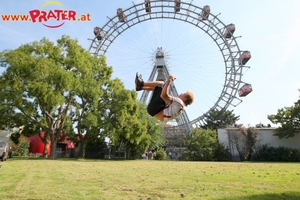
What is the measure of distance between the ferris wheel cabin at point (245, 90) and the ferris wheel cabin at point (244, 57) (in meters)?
3.11

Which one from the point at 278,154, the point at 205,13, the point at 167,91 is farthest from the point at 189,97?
the point at 205,13

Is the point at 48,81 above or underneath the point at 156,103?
above

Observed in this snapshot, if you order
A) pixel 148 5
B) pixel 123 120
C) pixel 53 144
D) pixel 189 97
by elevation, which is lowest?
pixel 53 144

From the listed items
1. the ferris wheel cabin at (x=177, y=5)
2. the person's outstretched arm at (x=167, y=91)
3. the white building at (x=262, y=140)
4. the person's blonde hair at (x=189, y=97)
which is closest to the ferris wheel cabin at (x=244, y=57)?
the white building at (x=262, y=140)

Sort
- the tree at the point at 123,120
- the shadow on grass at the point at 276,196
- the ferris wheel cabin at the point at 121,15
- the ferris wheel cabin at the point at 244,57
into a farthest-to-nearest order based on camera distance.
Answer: the ferris wheel cabin at the point at 121,15, the ferris wheel cabin at the point at 244,57, the tree at the point at 123,120, the shadow on grass at the point at 276,196

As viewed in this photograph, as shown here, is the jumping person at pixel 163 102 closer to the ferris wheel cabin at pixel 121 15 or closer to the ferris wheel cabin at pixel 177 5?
the ferris wheel cabin at pixel 177 5

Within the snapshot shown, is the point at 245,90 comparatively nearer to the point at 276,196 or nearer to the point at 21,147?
the point at 276,196

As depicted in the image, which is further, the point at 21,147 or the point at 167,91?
the point at 21,147

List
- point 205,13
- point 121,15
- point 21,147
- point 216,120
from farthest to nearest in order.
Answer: point 216,120
point 121,15
point 205,13
point 21,147

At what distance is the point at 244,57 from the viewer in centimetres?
3059

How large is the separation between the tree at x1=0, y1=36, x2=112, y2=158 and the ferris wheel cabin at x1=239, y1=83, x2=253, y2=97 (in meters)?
18.2

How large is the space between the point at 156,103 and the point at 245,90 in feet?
91.3

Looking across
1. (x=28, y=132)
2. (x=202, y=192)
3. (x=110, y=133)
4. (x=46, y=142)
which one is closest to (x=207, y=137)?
(x=110, y=133)

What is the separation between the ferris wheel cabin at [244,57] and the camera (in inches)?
1199
